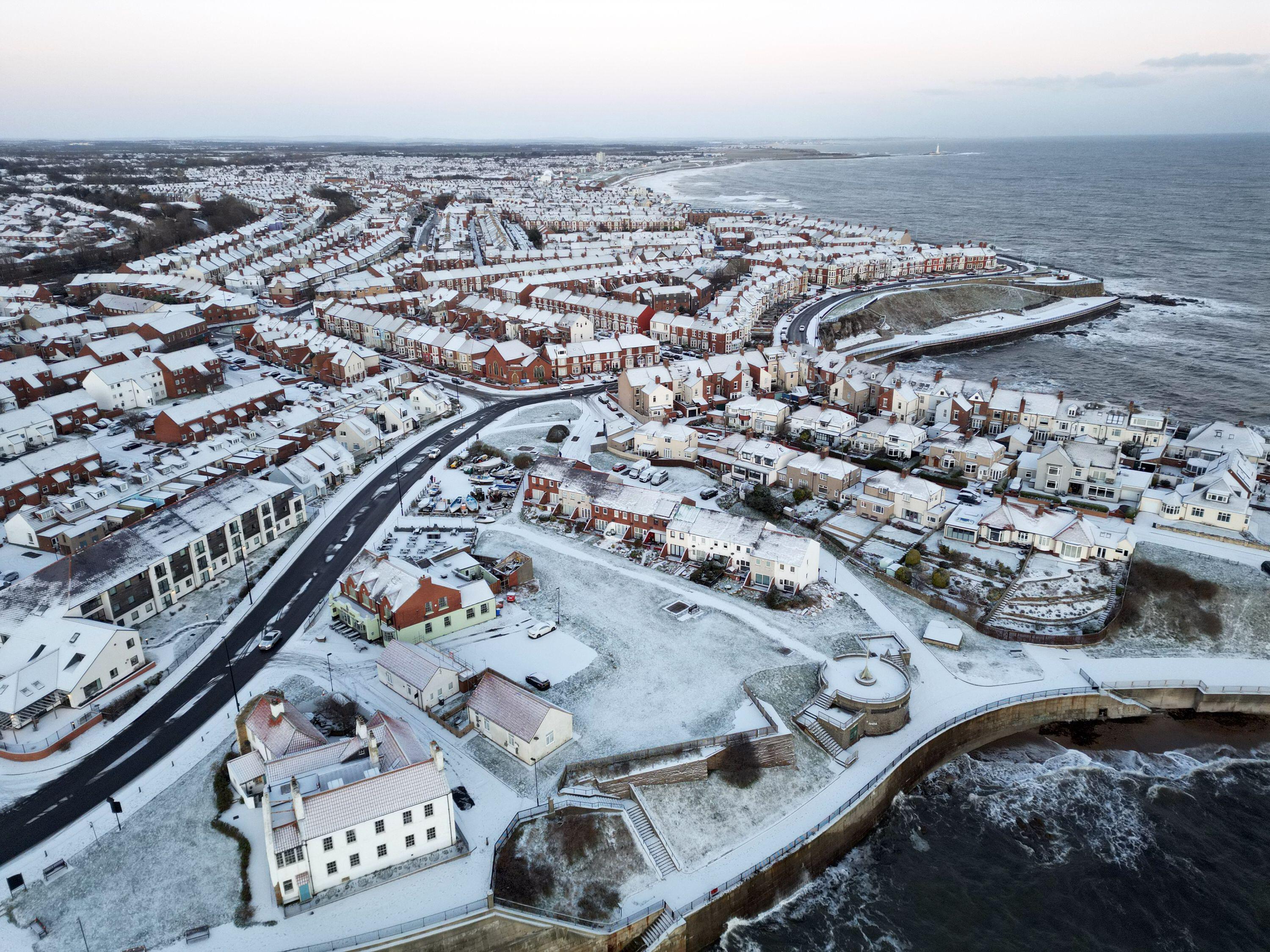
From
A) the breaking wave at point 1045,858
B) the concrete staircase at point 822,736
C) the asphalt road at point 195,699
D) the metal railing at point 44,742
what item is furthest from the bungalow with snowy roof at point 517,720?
the metal railing at point 44,742

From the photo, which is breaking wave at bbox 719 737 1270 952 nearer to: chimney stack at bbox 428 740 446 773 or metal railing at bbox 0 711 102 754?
chimney stack at bbox 428 740 446 773

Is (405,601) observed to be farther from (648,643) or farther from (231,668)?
(648,643)

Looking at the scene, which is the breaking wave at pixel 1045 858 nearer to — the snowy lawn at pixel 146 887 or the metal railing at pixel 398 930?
the metal railing at pixel 398 930

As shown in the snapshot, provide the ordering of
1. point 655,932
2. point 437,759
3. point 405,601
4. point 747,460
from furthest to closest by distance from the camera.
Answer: point 747,460 → point 405,601 → point 437,759 → point 655,932

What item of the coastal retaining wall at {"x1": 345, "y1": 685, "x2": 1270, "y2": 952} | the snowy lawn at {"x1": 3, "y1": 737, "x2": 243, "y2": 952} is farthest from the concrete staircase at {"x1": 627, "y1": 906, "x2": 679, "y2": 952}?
the snowy lawn at {"x1": 3, "y1": 737, "x2": 243, "y2": 952}

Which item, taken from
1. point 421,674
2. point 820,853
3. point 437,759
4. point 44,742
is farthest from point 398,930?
point 44,742

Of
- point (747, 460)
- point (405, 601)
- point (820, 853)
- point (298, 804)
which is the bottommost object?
point (820, 853)
